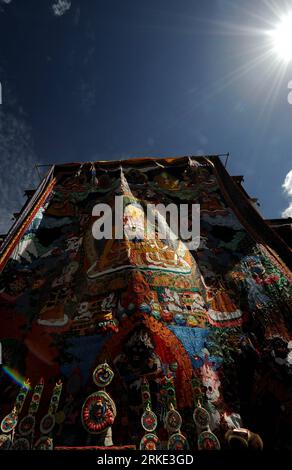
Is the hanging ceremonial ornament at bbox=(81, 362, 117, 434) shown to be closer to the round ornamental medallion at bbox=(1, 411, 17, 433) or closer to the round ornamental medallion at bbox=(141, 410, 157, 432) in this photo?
the round ornamental medallion at bbox=(141, 410, 157, 432)

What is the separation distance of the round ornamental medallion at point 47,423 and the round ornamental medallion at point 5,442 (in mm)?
310

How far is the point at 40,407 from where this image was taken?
2893mm

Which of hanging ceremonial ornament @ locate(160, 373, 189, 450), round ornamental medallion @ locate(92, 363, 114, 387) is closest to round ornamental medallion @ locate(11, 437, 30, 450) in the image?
round ornamental medallion @ locate(92, 363, 114, 387)

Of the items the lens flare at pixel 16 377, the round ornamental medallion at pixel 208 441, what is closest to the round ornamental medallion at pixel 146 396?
the round ornamental medallion at pixel 208 441

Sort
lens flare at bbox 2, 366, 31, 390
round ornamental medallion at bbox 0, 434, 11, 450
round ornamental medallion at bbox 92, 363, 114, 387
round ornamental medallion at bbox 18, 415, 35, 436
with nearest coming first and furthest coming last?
1. round ornamental medallion at bbox 0, 434, 11, 450
2. round ornamental medallion at bbox 18, 415, 35, 436
3. round ornamental medallion at bbox 92, 363, 114, 387
4. lens flare at bbox 2, 366, 31, 390

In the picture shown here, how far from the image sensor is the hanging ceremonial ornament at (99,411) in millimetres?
2634

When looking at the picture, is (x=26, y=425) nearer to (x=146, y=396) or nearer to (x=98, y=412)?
(x=98, y=412)

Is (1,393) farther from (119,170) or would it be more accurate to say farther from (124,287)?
(119,170)

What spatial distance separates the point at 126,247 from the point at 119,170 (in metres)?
3.22

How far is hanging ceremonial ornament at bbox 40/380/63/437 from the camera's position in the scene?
8.90 ft

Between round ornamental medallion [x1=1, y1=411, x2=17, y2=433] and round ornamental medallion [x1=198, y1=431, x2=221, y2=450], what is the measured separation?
189 centimetres

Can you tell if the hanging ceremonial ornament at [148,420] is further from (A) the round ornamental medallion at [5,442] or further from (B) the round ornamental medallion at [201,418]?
(A) the round ornamental medallion at [5,442]

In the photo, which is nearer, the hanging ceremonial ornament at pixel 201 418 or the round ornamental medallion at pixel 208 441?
the round ornamental medallion at pixel 208 441

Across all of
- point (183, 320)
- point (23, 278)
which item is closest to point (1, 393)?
point (23, 278)
